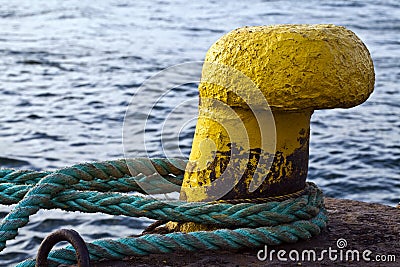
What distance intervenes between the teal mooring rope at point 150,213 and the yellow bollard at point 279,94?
0.09 m

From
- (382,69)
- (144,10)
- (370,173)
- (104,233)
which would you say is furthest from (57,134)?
(144,10)

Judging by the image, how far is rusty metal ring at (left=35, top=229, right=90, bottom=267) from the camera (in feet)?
5.37

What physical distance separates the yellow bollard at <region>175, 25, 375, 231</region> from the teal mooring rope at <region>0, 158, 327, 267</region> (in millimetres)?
87

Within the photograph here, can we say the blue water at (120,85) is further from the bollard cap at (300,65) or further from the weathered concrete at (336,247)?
the bollard cap at (300,65)

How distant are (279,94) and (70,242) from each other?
69 centimetres

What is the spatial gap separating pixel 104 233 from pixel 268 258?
6.81ft

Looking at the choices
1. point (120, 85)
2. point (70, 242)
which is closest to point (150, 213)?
point (70, 242)

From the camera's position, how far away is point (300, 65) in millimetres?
1885

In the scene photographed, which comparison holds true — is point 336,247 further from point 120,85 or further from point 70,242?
point 120,85

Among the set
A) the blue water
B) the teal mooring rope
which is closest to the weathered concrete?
the teal mooring rope

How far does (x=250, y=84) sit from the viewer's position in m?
1.92

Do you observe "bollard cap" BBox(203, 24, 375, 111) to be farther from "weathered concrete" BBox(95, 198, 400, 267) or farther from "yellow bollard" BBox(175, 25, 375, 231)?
"weathered concrete" BBox(95, 198, 400, 267)

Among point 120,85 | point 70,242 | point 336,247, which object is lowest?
point 120,85

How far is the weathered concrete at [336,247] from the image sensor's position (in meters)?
1.89
